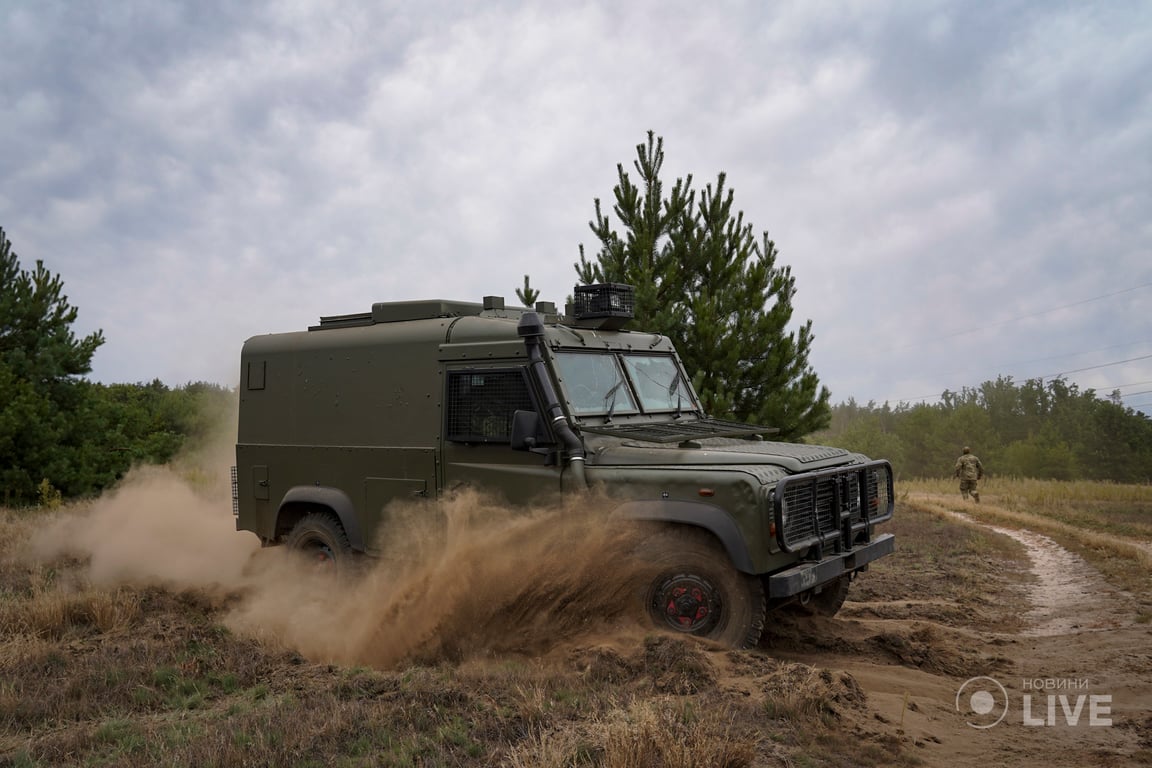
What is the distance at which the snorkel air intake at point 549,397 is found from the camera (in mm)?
6484

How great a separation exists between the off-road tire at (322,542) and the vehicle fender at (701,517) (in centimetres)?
292

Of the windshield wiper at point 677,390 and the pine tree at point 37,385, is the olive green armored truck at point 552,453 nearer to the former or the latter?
the windshield wiper at point 677,390

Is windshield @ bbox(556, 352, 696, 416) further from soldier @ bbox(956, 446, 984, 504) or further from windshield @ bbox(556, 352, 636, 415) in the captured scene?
soldier @ bbox(956, 446, 984, 504)

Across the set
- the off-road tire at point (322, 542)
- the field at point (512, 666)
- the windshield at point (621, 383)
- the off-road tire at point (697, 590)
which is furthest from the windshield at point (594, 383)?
the off-road tire at point (322, 542)

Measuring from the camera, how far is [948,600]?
9016 mm

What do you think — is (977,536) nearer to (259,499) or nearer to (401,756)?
(259,499)

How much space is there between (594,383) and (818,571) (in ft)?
7.35

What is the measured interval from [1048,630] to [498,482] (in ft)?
15.6

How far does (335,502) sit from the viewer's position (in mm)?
7934

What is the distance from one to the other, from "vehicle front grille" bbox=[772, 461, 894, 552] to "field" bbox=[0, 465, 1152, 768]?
2.73ft

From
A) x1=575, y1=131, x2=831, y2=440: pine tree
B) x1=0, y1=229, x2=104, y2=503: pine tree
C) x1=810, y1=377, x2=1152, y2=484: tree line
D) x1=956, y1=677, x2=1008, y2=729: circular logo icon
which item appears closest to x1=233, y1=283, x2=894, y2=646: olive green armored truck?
x1=956, y1=677, x2=1008, y2=729: circular logo icon

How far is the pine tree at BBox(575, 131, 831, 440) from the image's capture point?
1506 cm

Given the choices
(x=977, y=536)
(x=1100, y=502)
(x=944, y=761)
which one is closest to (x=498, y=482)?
(x=944, y=761)

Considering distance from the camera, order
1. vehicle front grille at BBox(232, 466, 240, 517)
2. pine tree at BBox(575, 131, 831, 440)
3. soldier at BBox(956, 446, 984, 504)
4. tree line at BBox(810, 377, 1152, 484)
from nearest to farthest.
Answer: vehicle front grille at BBox(232, 466, 240, 517) < pine tree at BBox(575, 131, 831, 440) < soldier at BBox(956, 446, 984, 504) < tree line at BBox(810, 377, 1152, 484)
